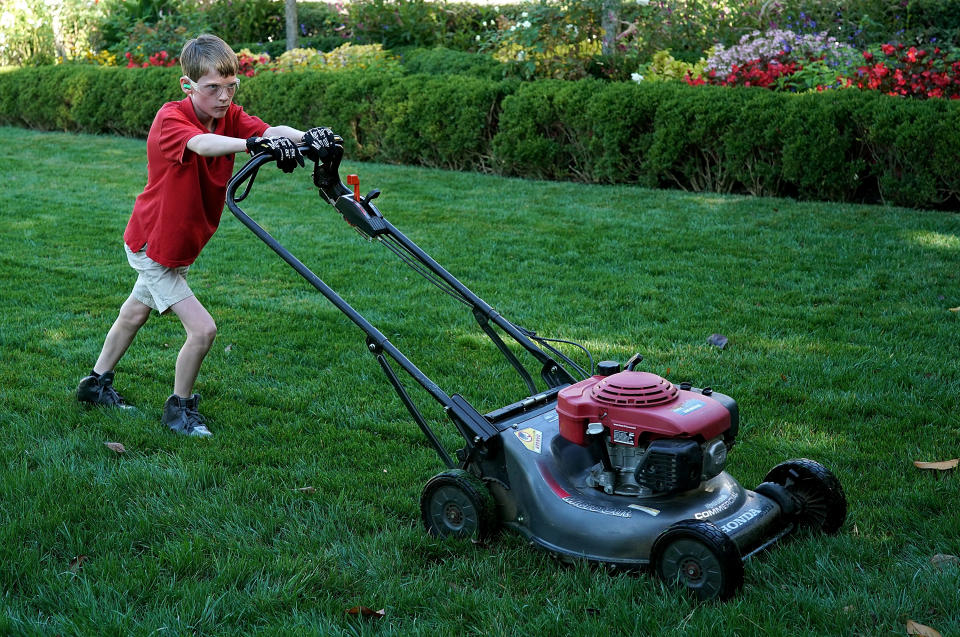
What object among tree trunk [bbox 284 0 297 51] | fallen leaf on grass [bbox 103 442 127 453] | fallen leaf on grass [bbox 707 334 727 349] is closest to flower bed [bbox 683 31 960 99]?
fallen leaf on grass [bbox 707 334 727 349]

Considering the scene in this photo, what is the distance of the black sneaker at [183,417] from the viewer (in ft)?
13.3

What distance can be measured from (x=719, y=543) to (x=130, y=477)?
2083 millimetres

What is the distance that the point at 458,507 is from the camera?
309 centimetres

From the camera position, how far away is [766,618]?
261 cm

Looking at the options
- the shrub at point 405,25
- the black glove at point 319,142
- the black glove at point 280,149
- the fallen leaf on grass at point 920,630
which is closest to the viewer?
the fallen leaf on grass at point 920,630

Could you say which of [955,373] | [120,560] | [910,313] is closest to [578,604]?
[120,560]

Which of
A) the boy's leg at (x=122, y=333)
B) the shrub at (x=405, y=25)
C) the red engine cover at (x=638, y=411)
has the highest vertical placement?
the shrub at (x=405, y=25)

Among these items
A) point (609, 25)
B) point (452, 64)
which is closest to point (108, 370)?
point (609, 25)

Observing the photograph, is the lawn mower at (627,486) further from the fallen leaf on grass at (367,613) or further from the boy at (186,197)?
the boy at (186,197)

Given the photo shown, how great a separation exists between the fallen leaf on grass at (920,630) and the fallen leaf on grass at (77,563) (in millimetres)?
2274

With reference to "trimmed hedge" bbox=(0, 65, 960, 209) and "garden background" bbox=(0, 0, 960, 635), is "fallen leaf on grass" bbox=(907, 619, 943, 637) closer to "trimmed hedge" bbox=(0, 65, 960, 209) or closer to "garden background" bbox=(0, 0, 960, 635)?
"garden background" bbox=(0, 0, 960, 635)

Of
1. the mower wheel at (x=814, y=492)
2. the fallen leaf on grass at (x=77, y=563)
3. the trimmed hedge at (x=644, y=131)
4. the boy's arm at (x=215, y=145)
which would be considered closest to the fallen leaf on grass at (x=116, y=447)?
the fallen leaf on grass at (x=77, y=563)

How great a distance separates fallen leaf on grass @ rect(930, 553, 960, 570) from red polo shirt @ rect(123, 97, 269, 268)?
2.84m

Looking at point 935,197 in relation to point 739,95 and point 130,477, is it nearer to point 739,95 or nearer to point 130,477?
point 739,95
